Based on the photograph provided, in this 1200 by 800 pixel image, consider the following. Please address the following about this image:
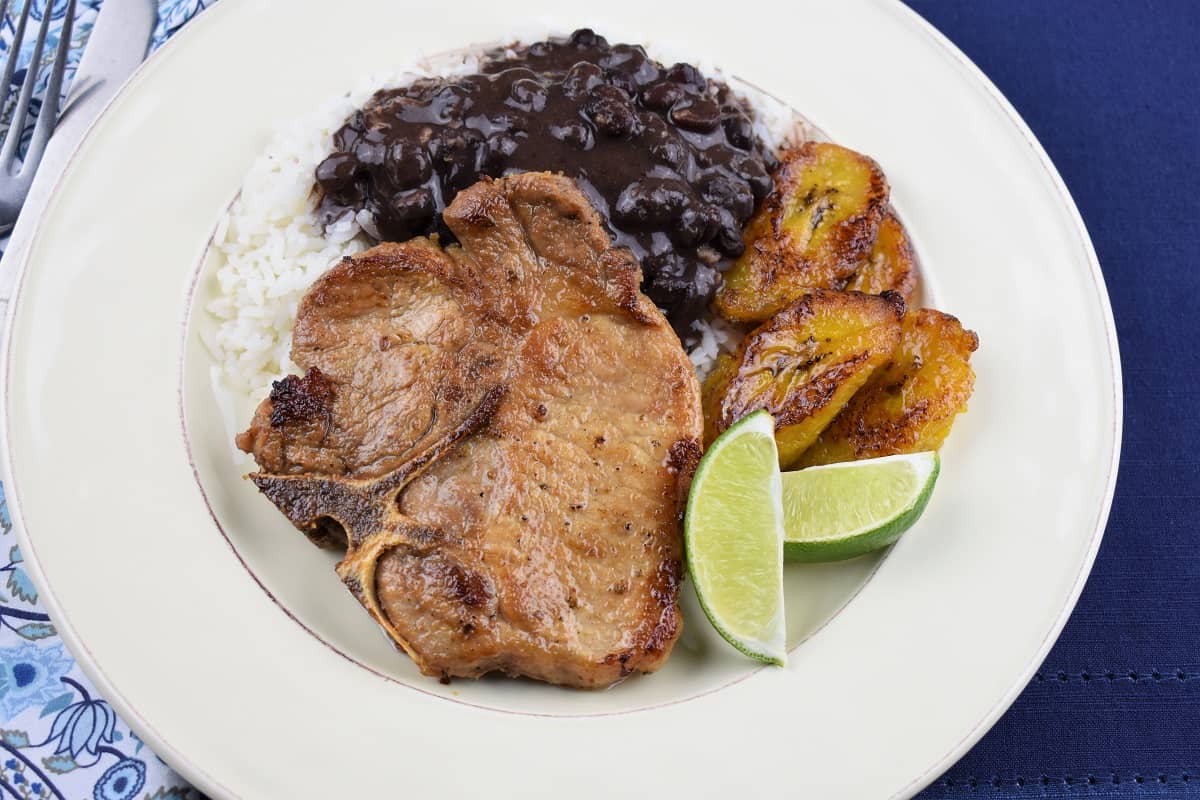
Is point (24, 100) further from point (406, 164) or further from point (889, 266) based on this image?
point (889, 266)

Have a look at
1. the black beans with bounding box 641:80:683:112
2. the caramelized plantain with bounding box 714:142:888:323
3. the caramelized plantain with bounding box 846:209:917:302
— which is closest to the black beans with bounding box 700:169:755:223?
the caramelized plantain with bounding box 714:142:888:323

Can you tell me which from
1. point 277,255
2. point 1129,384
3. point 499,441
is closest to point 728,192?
point 499,441

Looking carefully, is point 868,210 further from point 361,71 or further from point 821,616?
point 361,71

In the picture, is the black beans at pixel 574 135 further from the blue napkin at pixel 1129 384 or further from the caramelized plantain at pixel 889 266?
the blue napkin at pixel 1129 384

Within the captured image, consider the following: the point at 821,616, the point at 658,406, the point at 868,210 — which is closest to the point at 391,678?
the point at 658,406

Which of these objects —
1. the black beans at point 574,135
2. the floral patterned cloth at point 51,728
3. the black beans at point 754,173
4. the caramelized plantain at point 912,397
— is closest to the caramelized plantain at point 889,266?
the caramelized plantain at point 912,397

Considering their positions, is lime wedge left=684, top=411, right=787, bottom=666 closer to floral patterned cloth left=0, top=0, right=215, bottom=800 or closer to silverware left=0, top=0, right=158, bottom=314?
floral patterned cloth left=0, top=0, right=215, bottom=800

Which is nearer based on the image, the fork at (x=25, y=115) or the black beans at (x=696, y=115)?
the black beans at (x=696, y=115)

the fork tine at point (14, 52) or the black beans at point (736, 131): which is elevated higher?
the black beans at point (736, 131)
